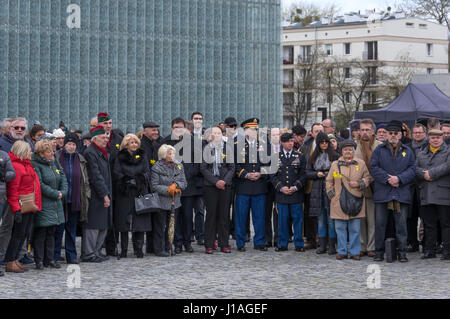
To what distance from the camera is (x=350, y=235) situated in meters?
13.7

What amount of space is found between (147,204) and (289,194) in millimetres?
2392

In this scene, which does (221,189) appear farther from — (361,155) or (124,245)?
(361,155)

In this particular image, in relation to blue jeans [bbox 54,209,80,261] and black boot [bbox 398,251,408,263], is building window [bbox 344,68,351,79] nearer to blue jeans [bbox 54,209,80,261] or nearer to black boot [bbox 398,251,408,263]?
black boot [bbox 398,251,408,263]

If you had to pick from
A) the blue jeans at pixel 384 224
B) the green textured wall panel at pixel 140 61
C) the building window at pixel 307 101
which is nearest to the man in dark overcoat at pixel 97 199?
the blue jeans at pixel 384 224

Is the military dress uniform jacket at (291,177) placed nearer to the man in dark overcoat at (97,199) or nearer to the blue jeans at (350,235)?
the blue jeans at (350,235)

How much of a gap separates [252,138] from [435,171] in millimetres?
3093

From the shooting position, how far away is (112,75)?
5903 centimetres

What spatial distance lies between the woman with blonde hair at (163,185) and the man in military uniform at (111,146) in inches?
26.1

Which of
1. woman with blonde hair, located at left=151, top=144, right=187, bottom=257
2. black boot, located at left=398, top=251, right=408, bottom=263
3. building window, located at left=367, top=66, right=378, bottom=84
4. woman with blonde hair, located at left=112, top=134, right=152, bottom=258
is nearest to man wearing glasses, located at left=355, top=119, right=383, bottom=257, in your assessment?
black boot, located at left=398, top=251, right=408, bottom=263

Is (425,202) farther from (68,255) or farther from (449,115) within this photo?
(449,115)

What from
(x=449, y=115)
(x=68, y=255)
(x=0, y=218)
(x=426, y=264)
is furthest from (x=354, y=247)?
(x=449, y=115)

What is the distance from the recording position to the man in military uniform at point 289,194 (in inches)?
573

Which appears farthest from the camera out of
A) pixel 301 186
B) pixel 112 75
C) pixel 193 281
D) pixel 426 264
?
pixel 112 75

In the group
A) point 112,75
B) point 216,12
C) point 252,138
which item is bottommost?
point 252,138
